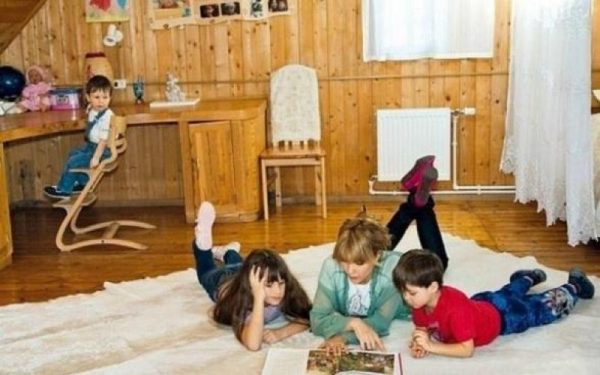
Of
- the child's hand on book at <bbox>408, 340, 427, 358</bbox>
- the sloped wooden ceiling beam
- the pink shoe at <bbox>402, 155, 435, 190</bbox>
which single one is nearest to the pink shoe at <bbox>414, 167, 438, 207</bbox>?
the pink shoe at <bbox>402, 155, 435, 190</bbox>

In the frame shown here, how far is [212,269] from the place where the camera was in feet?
11.9

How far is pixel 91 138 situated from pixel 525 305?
8.80 feet

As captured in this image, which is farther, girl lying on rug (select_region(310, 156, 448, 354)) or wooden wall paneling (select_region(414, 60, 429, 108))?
wooden wall paneling (select_region(414, 60, 429, 108))

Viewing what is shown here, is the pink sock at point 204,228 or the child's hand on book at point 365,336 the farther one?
the pink sock at point 204,228

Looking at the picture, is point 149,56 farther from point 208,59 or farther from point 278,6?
point 278,6

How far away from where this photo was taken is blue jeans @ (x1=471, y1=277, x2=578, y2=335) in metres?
3.07

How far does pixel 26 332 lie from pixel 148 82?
105 inches

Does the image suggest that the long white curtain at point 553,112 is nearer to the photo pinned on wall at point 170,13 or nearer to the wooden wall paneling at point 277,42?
the wooden wall paneling at point 277,42

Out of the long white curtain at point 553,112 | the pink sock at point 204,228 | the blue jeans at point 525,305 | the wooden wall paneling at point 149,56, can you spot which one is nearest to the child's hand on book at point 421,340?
the blue jeans at point 525,305

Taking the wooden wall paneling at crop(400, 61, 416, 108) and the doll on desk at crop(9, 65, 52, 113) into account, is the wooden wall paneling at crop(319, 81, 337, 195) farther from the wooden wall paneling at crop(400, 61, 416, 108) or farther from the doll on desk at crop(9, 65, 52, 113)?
the doll on desk at crop(9, 65, 52, 113)

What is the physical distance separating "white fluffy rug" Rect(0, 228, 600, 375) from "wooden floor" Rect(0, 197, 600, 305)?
0.30m

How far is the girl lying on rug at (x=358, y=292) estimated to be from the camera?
2859 millimetres

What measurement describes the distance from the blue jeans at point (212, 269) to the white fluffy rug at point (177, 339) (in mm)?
102

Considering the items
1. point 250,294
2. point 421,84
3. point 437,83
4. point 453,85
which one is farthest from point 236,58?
point 250,294
